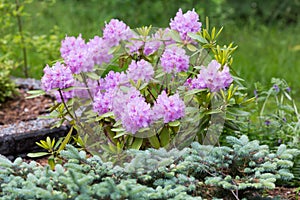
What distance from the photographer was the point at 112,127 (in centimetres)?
316

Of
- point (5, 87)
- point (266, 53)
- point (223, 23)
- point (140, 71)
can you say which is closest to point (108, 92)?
point (140, 71)

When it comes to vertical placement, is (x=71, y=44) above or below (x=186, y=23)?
below

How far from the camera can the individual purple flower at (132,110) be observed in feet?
9.06

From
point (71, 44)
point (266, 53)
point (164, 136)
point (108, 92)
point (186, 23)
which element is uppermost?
point (186, 23)

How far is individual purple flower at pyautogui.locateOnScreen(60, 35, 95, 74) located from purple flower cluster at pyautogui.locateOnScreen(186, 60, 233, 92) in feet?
1.91

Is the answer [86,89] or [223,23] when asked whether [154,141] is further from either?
[223,23]

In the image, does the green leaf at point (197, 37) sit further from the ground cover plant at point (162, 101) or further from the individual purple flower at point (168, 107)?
the individual purple flower at point (168, 107)

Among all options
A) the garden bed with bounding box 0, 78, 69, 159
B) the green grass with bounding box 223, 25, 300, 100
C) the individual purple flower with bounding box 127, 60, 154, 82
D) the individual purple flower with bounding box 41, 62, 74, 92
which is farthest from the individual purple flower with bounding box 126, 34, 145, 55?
the green grass with bounding box 223, 25, 300, 100

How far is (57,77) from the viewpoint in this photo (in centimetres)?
288

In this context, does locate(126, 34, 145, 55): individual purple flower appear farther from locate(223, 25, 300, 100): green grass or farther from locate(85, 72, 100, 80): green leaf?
locate(223, 25, 300, 100): green grass

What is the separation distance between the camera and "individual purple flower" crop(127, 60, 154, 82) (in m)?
2.95

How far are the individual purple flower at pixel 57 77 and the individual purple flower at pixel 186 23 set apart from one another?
63 cm

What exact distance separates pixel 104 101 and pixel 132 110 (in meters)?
0.27

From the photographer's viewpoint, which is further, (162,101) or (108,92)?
(108,92)
